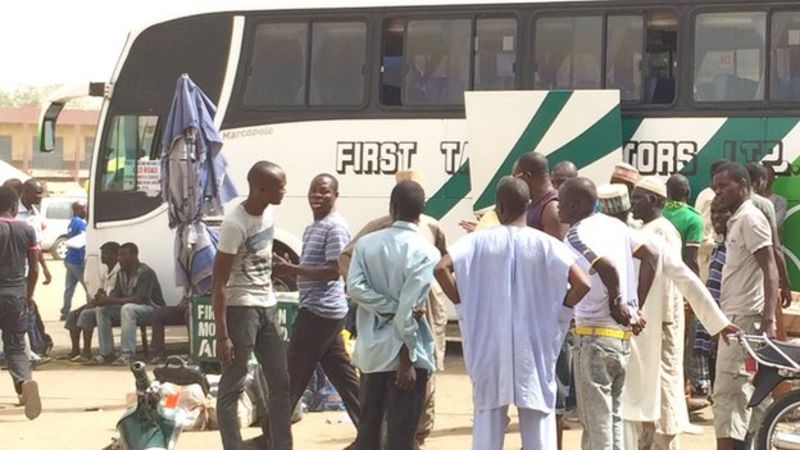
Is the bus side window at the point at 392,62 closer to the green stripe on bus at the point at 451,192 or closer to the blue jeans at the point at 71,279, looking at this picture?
the green stripe on bus at the point at 451,192

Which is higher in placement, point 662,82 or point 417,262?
point 662,82

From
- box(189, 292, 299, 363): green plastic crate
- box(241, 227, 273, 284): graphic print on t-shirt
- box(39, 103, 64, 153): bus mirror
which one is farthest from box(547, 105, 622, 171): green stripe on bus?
box(241, 227, 273, 284): graphic print on t-shirt

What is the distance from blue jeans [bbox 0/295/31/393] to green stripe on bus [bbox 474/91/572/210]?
16.7ft

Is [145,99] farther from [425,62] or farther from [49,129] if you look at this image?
[425,62]

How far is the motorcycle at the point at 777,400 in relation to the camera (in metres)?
8.45

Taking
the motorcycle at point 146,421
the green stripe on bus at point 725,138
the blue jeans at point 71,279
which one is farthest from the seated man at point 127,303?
the motorcycle at point 146,421

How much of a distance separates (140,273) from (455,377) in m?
3.35

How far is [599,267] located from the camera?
26.0ft

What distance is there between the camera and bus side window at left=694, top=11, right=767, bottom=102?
1473cm

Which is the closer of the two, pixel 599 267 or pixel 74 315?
pixel 599 267

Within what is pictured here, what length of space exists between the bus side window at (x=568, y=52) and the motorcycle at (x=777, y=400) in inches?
274

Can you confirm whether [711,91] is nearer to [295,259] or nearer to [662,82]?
[662,82]

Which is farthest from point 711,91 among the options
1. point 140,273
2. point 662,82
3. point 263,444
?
point 263,444

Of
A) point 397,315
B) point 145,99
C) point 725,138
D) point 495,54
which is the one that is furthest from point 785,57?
point 397,315
